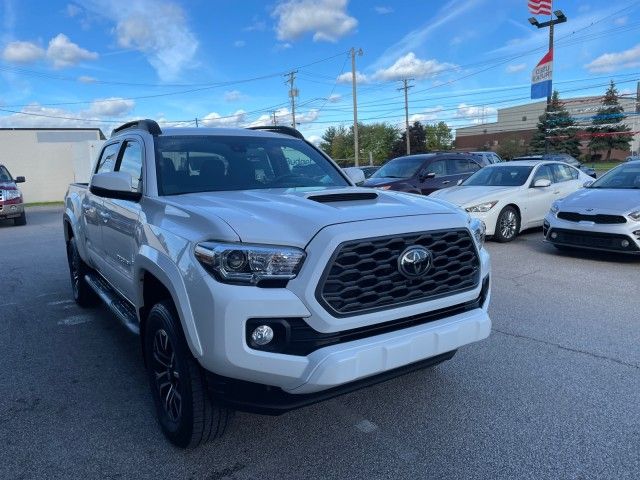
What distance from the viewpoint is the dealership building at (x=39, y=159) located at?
31.6 m

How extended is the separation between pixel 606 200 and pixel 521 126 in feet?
314

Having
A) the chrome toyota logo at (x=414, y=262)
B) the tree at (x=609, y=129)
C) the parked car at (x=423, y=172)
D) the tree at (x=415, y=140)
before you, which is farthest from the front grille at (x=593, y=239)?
the tree at (x=415, y=140)

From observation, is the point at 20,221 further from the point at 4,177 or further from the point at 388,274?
the point at 388,274

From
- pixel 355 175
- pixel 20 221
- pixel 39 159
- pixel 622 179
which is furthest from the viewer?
pixel 39 159

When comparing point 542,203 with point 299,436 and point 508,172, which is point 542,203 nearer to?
point 508,172

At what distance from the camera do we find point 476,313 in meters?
3.00

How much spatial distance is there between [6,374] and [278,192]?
2718 millimetres

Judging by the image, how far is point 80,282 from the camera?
5.73 meters

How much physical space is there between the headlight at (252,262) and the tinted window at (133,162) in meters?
1.38

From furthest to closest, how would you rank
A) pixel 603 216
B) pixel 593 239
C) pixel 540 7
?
pixel 540 7 → pixel 593 239 → pixel 603 216

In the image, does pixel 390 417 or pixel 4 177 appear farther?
pixel 4 177

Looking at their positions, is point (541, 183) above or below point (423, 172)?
below

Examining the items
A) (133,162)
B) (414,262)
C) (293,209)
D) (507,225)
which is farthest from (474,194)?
(293,209)

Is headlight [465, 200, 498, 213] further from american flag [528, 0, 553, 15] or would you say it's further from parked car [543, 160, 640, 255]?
american flag [528, 0, 553, 15]
